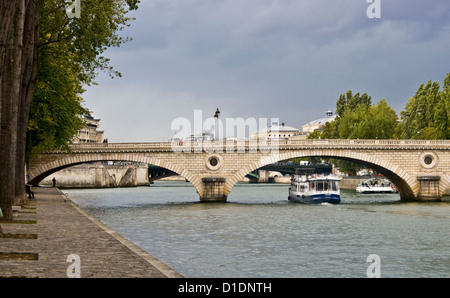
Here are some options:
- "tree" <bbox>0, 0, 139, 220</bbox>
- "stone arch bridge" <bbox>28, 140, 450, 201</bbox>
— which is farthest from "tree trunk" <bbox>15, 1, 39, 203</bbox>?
"stone arch bridge" <bbox>28, 140, 450, 201</bbox>

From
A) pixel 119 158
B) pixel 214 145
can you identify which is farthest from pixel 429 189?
pixel 119 158

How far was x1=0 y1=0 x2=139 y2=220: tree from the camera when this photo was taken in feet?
73.3

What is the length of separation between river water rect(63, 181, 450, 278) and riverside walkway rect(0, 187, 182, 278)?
2.86 meters

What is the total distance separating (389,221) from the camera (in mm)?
38156

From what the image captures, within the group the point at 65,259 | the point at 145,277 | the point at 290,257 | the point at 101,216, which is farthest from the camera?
the point at 101,216

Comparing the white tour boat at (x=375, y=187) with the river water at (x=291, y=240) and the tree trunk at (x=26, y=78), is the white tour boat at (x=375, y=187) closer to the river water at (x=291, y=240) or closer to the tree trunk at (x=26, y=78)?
the river water at (x=291, y=240)

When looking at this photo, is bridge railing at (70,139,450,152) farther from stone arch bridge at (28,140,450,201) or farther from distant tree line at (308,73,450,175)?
distant tree line at (308,73,450,175)

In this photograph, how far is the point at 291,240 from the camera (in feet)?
93.3

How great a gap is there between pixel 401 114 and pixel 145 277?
349ft

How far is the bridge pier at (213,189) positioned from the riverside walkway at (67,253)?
105 ft

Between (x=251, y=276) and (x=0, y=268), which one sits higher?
(x=0, y=268)

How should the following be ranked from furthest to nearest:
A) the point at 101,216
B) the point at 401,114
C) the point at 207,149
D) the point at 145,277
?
the point at 401,114, the point at 207,149, the point at 101,216, the point at 145,277

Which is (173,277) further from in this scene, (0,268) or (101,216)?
(101,216)

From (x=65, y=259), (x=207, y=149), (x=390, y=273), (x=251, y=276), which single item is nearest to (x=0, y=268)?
→ (x=65, y=259)
